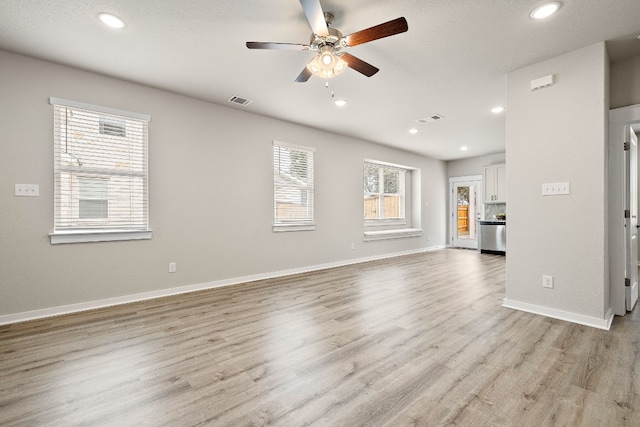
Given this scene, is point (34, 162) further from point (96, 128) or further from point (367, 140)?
point (367, 140)

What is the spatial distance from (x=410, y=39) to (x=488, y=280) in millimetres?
3687

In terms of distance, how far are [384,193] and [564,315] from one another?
4.85m

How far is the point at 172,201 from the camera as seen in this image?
3824 millimetres

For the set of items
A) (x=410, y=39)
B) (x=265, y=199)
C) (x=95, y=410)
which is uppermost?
(x=410, y=39)

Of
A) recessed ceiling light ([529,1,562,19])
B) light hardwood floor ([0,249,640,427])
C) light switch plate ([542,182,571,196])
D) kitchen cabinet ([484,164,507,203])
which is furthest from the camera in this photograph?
kitchen cabinet ([484,164,507,203])

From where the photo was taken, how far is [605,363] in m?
2.00

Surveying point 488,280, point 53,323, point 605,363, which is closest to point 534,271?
point 605,363

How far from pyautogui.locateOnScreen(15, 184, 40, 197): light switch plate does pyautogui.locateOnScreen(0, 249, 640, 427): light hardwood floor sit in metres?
1.28

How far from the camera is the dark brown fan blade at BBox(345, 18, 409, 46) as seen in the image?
6.31ft

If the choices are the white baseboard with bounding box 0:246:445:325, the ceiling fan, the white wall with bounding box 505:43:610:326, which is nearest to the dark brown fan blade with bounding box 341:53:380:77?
the ceiling fan

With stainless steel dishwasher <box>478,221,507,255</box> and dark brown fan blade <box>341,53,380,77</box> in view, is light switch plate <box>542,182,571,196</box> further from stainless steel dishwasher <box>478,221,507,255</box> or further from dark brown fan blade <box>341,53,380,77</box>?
stainless steel dishwasher <box>478,221,507,255</box>

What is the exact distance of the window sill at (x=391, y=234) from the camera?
6422mm

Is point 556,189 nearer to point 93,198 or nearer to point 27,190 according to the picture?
point 93,198

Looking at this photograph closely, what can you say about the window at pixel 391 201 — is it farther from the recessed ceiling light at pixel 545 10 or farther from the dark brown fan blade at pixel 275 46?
the dark brown fan blade at pixel 275 46
